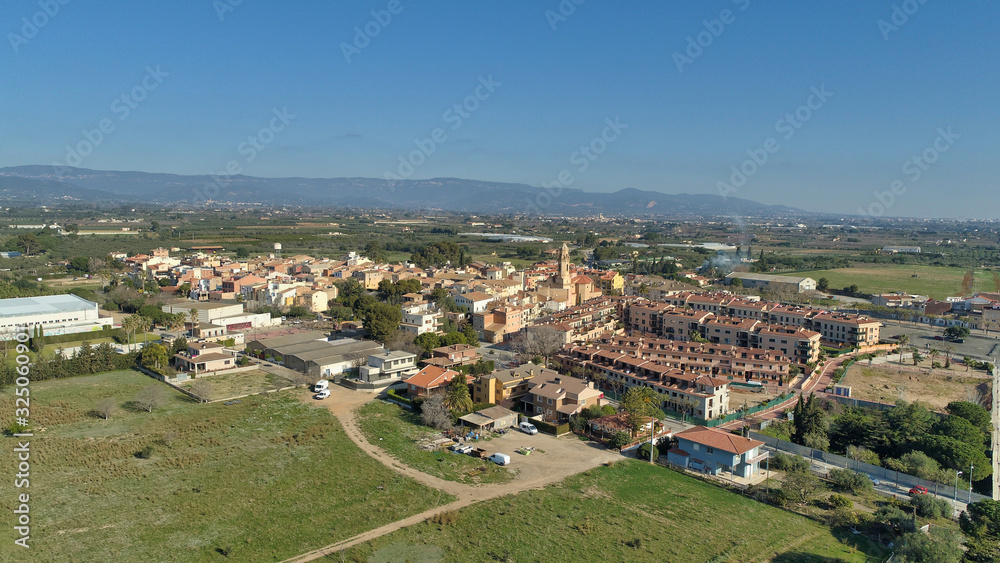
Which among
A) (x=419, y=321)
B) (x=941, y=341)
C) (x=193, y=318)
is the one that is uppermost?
(x=193, y=318)

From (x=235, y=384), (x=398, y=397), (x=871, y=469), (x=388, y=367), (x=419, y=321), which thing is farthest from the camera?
(x=419, y=321)

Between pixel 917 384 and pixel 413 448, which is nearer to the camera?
pixel 413 448

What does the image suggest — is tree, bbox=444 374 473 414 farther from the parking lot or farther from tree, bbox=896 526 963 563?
the parking lot

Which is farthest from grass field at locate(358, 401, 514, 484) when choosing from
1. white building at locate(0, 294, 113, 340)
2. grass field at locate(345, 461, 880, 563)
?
white building at locate(0, 294, 113, 340)

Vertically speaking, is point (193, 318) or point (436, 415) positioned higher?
point (193, 318)

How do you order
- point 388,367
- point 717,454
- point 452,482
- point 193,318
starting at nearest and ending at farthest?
point 452,482 < point 717,454 < point 388,367 < point 193,318

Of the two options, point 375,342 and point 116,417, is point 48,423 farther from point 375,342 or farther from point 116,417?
point 375,342

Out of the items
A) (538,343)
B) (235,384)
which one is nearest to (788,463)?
(538,343)

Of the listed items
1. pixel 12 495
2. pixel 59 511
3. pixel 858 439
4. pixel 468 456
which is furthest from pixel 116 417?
pixel 858 439

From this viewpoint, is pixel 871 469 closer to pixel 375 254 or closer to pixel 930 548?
pixel 930 548
